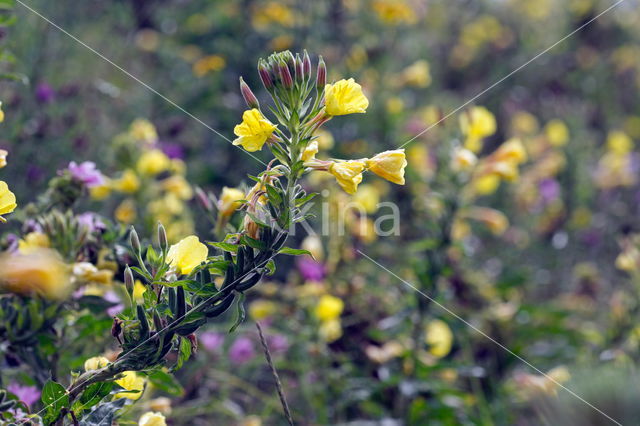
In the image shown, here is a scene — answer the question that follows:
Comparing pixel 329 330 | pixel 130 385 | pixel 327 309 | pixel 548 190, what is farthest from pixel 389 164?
pixel 548 190

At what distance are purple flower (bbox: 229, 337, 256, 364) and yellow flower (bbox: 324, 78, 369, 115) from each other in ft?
4.00

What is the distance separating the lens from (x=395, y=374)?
198 cm

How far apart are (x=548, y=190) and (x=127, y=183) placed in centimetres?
247

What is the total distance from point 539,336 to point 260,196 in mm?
1894

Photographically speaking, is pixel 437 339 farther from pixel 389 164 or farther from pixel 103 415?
pixel 103 415

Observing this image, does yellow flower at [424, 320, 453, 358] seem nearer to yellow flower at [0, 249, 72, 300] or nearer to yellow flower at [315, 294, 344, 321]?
yellow flower at [315, 294, 344, 321]

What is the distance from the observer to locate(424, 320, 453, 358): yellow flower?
2.05m

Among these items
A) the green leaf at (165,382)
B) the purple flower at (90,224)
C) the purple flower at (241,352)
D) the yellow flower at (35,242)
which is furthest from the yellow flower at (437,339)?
the yellow flower at (35,242)

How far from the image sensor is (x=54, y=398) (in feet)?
3.22

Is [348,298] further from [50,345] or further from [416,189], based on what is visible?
[50,345]

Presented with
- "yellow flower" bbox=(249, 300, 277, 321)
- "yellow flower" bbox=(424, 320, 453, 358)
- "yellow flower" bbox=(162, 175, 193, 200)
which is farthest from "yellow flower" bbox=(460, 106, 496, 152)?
"yellow flower" bbox=(162, 175, 193, 200)

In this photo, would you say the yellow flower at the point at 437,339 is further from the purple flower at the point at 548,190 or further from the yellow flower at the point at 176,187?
the purple flower at the point at 548,190

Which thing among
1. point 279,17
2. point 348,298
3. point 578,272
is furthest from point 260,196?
point 578,272

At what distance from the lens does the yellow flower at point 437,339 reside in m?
2.05
